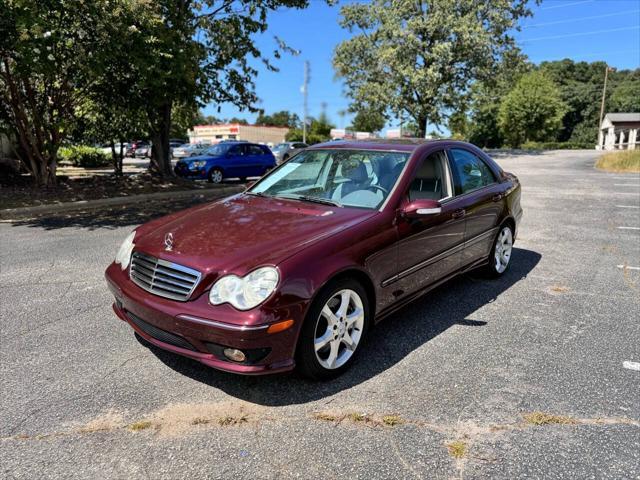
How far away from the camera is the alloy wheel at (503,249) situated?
5.41 m

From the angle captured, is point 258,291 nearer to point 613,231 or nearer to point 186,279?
point 186,279

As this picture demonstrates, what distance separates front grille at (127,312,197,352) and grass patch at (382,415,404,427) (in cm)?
121

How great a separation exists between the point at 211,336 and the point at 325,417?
83 cm

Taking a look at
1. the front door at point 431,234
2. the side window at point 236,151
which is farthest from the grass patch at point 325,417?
the side window at point 236,151

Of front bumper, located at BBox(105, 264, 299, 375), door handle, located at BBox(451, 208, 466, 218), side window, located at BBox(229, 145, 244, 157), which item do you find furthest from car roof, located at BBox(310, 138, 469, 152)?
side window, located at BBox(229, 145, 244, 157)

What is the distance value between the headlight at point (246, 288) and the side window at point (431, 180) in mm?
1642

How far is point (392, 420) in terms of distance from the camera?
2811 millimetres

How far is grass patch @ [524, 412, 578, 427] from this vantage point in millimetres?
2820

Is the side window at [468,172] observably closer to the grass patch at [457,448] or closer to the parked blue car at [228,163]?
the grass patch at [457,448]

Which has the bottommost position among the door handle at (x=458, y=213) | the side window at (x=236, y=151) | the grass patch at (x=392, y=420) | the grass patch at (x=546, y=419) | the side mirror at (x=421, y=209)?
the grass patch at (x=546, y=419)

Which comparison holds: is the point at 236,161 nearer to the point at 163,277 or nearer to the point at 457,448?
the point at 163,277

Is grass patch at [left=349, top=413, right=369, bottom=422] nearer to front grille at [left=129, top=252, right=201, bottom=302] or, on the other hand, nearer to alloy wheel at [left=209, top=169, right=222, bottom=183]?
front grille at [left=129, top=252, right=201, bottom=302]

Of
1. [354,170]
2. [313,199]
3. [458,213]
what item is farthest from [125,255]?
[458,213]

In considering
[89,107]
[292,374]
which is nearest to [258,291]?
[292,374]
